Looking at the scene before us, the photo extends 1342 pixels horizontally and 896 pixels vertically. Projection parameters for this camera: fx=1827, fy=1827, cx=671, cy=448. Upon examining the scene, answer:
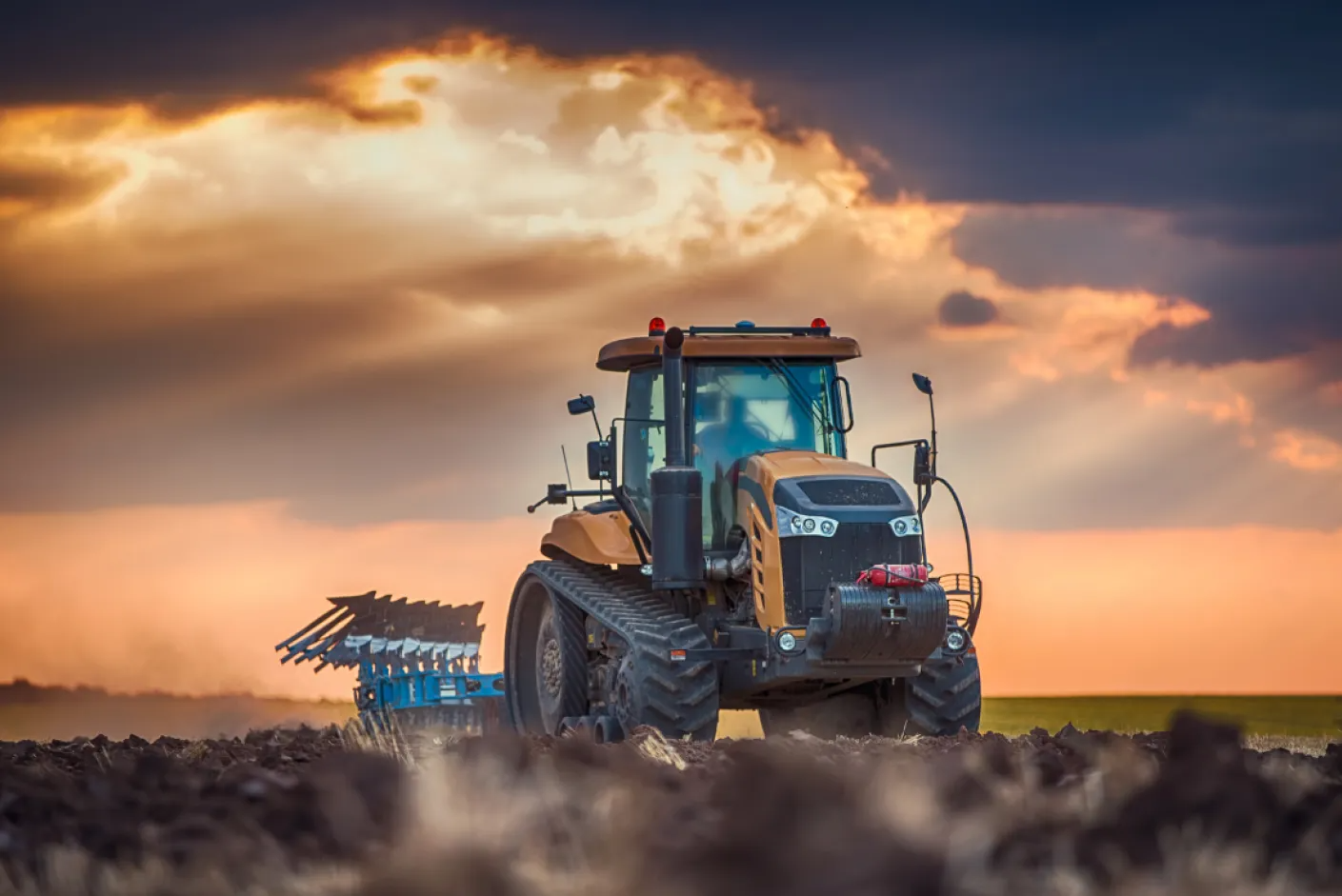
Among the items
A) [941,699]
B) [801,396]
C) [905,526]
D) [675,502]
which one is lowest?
[941,699]

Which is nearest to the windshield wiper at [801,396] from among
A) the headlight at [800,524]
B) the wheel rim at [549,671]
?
the headlight at [800,524]

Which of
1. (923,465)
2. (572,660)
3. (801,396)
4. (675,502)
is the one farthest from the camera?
(572,660)

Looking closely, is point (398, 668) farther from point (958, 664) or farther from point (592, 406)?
point (958, 664)

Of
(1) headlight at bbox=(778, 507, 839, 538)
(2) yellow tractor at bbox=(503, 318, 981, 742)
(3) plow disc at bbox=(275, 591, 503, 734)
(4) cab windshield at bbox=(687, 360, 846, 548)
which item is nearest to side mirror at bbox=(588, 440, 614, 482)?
(2) yellow tractor at bbox=(503, 318, 981, 742)

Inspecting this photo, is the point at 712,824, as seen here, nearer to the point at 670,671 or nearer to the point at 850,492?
the point at 670,671

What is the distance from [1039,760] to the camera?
8.77 metres

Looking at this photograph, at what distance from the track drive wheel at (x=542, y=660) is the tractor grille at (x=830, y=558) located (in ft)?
9.32

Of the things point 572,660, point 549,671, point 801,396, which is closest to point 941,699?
point 801,396

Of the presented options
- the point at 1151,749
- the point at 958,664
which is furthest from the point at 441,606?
the point at 1151,749

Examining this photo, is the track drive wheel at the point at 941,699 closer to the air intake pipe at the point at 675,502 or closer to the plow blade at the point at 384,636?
the air intake pipe at the point at 675,502

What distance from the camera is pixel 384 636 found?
909 inches

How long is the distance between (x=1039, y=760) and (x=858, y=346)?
24.5ft

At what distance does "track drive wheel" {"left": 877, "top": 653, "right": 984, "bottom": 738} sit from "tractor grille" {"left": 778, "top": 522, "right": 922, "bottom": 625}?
3.22 feet

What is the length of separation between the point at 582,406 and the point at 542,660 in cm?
295
